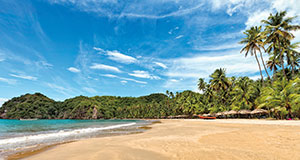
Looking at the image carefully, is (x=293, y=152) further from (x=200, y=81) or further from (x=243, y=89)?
(x=200, y=81)

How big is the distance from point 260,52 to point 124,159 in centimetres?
3515

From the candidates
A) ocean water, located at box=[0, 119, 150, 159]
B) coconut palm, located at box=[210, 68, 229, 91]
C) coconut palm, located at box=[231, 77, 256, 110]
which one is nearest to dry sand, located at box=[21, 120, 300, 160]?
ocean water, located at box=[0, 119, 150, 159]

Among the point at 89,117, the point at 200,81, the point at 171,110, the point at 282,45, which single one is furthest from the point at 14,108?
the point at 282,45

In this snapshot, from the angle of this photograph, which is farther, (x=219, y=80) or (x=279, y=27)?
(x=219, y=80)

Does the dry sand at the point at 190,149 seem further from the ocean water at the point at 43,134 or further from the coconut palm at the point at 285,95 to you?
the coconut palm at the point at 285,95

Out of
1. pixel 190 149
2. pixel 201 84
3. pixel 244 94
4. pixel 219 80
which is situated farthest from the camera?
pixel 201 84

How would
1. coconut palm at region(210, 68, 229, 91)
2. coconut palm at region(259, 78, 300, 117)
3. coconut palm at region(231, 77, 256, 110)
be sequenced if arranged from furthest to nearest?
coconut palm at region(210, 68, 229, 91) → coconut palm at region(231, 77, 256, 110) → coconut palm at region(259, 78, 300, 117)

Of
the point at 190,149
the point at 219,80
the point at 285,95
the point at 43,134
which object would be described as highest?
the point at 219,80

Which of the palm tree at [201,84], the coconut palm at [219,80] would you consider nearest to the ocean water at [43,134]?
the coconut palm at [219,80]

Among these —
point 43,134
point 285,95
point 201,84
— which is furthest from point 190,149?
point 201,84

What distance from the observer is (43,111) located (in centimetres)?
14162

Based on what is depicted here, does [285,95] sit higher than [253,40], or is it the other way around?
[253,40]

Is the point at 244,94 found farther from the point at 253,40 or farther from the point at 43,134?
the point at 43,134

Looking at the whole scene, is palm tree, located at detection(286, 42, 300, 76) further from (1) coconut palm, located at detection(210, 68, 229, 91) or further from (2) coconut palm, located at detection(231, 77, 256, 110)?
(1) coconut palm, located at detection(210, 68, 229, 91)
